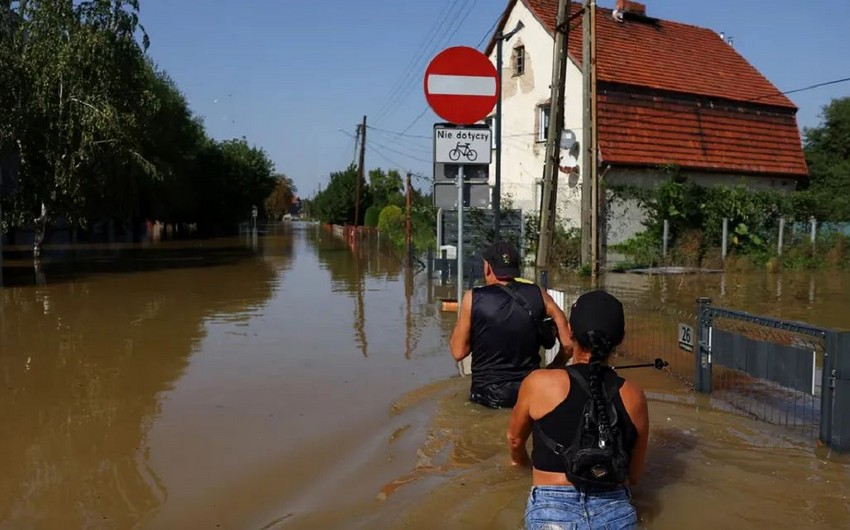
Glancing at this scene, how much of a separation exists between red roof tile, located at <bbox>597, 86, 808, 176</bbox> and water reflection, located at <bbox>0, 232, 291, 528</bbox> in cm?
1142

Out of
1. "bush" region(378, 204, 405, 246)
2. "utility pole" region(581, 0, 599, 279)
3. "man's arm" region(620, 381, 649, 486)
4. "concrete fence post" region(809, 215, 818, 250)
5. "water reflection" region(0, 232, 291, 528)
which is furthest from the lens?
"bush" region(378, 204, 405, 246)

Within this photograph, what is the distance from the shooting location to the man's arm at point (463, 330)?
187 inches

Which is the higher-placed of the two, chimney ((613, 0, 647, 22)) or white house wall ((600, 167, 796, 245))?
chimney ((613, 0, 647, 22))

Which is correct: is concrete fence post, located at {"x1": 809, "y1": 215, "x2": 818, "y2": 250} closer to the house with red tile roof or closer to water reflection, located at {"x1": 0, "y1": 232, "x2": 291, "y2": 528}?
the house with red tile roof

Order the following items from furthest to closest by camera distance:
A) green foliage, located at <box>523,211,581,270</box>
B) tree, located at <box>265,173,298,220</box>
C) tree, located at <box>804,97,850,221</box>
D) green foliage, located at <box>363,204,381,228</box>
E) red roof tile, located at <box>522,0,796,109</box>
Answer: tree, located at <box>265,173,298,220</box> < green foliage, located at <box>363,204,381,228</box> < tree, located at <box>804,97,850,221</box> < red roof tile, located at <box>522,0,796,109</box> < green foliage, located at <box>523,211,581,270</box>

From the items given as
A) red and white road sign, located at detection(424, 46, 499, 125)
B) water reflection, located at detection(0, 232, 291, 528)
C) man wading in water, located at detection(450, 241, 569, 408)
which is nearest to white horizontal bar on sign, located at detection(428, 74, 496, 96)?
red and white road sign, located at detection(424, 46, 499, 125)

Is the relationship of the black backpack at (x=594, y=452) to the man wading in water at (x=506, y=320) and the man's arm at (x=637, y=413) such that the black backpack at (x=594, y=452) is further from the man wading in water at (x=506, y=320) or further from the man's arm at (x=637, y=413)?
the man wading in water at (x=506, y=320)

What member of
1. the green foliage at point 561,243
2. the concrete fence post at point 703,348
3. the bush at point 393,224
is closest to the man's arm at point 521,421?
the concrete fence post at point 703,348

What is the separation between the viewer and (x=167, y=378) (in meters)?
8.09

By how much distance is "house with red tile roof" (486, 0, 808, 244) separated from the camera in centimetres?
2344

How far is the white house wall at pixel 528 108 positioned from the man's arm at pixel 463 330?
1885 centimetres

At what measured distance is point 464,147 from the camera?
22.0ft

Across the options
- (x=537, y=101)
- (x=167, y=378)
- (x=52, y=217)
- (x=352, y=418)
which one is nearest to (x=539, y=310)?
(x=352, y=418)

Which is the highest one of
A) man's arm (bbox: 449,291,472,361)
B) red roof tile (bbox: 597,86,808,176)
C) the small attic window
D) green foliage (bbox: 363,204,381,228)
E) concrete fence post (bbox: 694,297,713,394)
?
the small attic window
